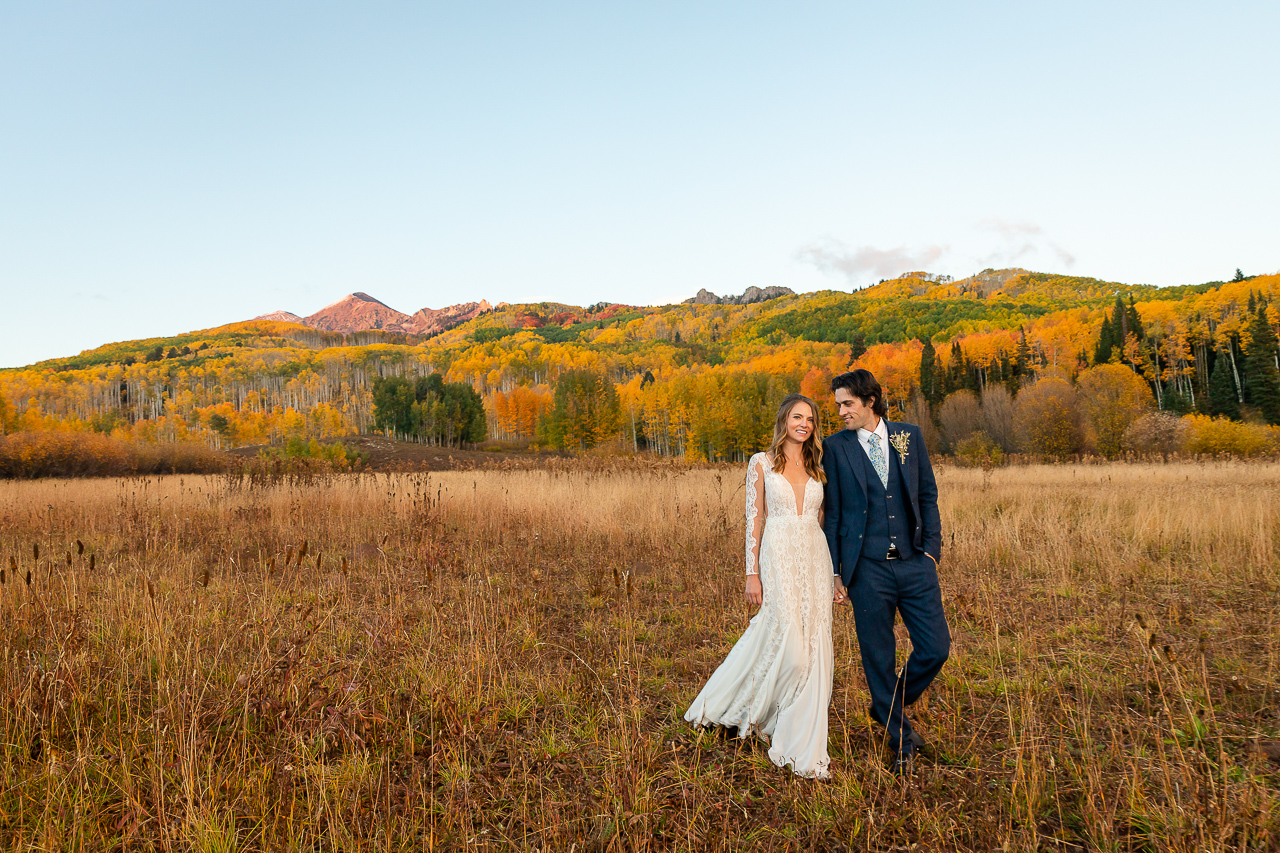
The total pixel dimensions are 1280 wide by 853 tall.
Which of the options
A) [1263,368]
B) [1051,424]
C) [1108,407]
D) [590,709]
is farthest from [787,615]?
[1263,368]

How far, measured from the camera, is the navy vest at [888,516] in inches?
117

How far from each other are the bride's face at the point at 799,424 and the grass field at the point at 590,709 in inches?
61.9

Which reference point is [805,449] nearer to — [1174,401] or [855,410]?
[855,410]

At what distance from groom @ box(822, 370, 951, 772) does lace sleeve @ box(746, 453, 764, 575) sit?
37cm

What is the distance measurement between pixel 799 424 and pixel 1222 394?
2596 inches

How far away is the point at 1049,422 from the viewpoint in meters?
36.1

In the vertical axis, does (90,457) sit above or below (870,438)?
above

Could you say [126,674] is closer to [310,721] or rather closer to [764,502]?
[310,721]

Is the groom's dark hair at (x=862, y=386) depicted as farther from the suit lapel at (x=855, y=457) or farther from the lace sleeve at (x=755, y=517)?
the lace sleeve at (x=755, y=517)

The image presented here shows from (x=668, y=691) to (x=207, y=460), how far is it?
96.1 ft

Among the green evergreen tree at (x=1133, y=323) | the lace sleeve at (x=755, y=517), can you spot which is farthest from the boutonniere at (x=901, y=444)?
the green evergreen tree at (x=1133, y=323)

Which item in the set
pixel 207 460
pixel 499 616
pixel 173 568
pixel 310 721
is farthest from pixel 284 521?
pixel 207 460

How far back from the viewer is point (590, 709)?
364 centimetres

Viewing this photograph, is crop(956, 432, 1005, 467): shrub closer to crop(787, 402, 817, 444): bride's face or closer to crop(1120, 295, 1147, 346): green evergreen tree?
crop(787, 402, 817, 444): bride's face
